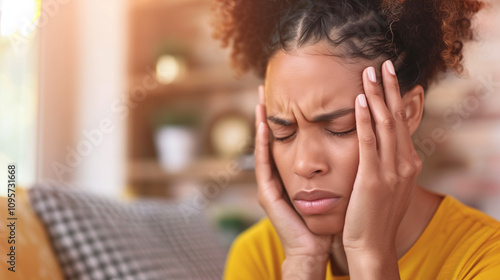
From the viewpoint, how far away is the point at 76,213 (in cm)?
116

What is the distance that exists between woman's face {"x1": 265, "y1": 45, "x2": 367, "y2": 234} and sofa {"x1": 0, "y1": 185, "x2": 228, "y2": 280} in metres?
0.51

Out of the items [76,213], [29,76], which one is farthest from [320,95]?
[29,76]

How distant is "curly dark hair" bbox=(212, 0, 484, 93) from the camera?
2.65 ft

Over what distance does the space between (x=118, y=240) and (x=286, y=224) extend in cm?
49

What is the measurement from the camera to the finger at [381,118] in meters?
0.78

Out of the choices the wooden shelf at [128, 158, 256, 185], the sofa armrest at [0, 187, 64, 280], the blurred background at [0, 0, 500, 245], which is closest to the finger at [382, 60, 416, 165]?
the sofa armrest at [0, 187, 64, 280]

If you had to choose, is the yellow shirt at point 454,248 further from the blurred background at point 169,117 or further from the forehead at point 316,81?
the blurred background at point 169,117

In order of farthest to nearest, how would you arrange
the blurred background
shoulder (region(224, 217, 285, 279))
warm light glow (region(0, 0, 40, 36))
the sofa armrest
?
the blurred background, shoulder (region(224, 217, 285, 279)), warm light glow (region(0, 0, 40, 36)), the sofa armrest

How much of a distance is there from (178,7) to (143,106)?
0.62m

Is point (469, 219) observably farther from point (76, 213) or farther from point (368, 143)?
point (76, 213)

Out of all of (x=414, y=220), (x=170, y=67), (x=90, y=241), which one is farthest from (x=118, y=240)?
(x=170, y=67)

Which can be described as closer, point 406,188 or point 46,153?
point 406,188

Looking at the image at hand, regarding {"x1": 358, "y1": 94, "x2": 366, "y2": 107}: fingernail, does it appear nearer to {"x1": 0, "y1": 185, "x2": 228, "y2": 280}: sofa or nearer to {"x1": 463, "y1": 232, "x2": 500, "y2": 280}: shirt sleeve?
{"x1": 463, "y1": 232, "x2": 500, "y2": 280}: shirt sleeve

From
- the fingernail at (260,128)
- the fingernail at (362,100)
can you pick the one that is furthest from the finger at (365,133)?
the fingernail at (260,128)
